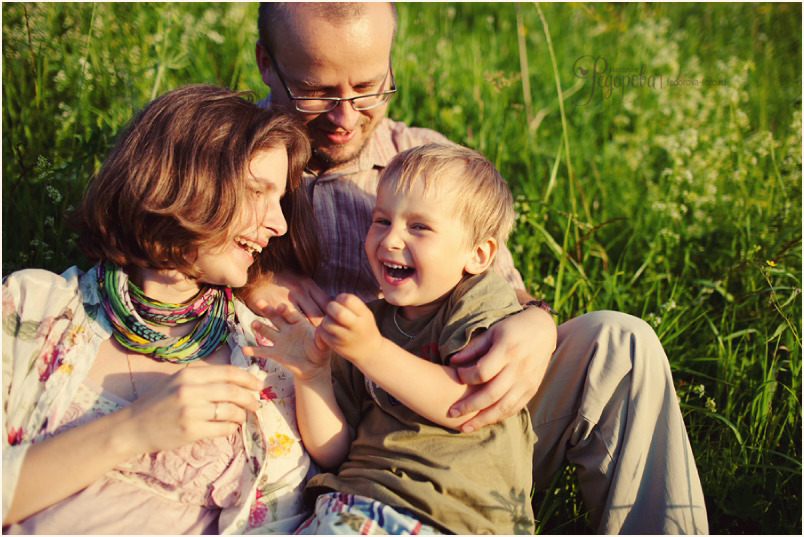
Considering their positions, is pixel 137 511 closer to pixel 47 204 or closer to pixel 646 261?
pixel 47 204

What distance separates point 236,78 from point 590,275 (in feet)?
8.60

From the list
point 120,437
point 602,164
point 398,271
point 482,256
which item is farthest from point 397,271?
point 602,164

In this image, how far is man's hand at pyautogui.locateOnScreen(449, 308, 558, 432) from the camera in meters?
2.01

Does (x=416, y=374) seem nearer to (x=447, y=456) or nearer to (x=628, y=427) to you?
(x=447, y=456)

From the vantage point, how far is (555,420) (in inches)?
90.9

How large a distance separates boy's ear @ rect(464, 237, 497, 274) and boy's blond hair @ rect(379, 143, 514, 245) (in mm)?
28

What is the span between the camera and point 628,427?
2.15 metres

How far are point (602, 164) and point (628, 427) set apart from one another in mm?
2627

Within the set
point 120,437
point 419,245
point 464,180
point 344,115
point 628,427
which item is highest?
point 344,115

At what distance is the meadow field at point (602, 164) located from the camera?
2.81m

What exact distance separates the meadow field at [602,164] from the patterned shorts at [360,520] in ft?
2.51

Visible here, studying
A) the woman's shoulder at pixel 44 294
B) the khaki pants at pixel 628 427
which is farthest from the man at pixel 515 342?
the woman's shoulder at pixel 44 294

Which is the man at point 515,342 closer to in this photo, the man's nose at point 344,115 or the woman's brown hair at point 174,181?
→ the man's nose at point 344,115

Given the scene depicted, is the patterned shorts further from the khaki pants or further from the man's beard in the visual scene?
the man's beard
